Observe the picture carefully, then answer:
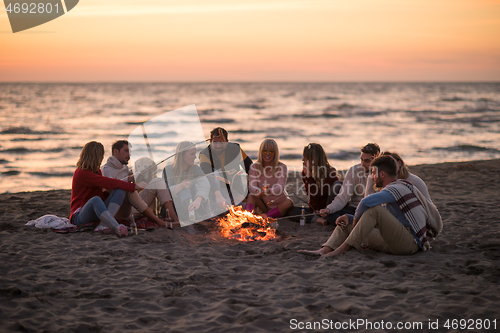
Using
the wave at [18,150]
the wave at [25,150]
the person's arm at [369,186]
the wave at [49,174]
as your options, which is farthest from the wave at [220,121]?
the person's arm at [369,186]

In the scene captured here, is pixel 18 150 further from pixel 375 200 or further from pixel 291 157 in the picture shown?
pixel 375 200

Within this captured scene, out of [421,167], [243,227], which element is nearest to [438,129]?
[421,167]

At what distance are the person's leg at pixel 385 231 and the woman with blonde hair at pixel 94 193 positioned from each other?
319cm

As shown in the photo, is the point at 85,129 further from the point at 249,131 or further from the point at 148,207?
the point at 148,207

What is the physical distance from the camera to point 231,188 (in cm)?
703

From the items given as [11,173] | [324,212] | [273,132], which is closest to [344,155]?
[273,132]

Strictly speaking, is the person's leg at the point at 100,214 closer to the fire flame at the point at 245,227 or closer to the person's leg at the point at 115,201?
the person's leg at the point at 115,201

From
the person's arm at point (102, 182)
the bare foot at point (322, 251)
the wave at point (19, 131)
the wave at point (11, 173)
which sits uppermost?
the wave at point (19, 131)

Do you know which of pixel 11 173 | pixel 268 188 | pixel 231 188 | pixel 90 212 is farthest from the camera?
pixel 11 173

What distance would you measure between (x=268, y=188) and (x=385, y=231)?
2.37 meters

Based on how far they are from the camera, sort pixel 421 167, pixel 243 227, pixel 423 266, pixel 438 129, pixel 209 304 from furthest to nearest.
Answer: pixel 438 129 < pixel 421 167 < pixel 243 227 < pixel 423 266 < pixel 209 304

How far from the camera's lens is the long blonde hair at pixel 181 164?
6.38 m

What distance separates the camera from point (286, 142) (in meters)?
21.6

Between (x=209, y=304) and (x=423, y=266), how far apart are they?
2465mm
